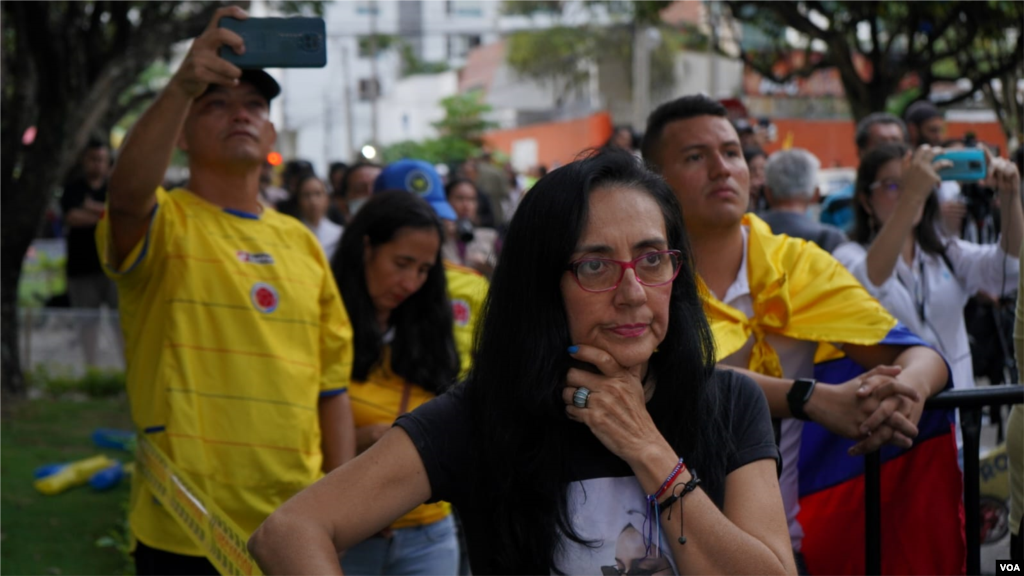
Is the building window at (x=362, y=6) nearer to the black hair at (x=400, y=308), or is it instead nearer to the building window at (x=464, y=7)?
the building window at (x=464, y=7)

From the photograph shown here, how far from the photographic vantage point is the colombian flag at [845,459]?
3.12m

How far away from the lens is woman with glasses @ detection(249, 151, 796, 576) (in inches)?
82.6

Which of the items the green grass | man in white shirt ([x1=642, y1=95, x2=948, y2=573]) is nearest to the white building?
the green grass

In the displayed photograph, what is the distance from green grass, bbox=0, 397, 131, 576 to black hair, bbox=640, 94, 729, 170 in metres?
3.59

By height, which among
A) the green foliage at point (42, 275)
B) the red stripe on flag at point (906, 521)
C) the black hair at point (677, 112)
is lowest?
the green foliage at point (42, 275)

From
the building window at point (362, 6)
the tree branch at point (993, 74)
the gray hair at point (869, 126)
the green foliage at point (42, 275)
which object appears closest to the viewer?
the gray hair at point (869, 126)

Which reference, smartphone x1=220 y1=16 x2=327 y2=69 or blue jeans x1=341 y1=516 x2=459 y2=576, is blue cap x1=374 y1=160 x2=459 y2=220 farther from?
smartphone x1=220 y1=16 x2=327 y2=69

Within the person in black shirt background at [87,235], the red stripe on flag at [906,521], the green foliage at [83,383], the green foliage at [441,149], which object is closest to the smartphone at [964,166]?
the red stripe on flag at [906,521]

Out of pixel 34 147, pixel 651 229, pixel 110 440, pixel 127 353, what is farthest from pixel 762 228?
pixel 34 147

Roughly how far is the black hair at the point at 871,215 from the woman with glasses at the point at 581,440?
2621 millimetres

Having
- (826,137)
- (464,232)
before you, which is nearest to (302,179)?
(464,232)

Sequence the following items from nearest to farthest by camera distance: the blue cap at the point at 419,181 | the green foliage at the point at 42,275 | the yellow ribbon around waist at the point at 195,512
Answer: the yellow ribbon around waist at the point at 195,512 → the blue cap at the point at 419,181 → the green foliage at the point at 42,275

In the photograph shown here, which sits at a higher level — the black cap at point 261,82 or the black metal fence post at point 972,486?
the black cap at point 261,82

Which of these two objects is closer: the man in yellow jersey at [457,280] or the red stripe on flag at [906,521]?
the red stripe on flag at [906,521]
